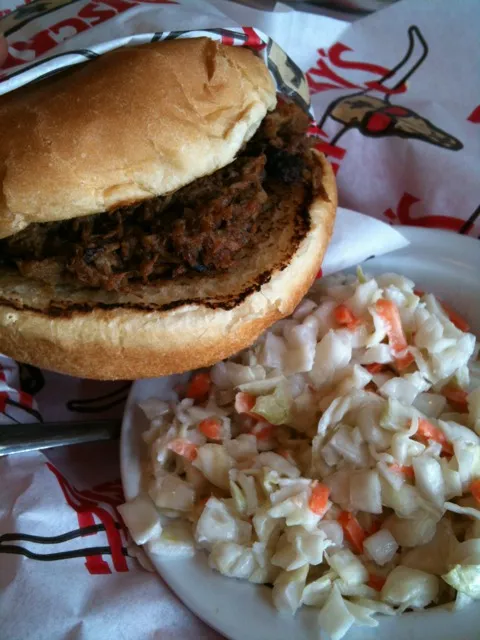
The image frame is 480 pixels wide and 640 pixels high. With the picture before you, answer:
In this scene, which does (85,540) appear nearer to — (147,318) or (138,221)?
(147,318)

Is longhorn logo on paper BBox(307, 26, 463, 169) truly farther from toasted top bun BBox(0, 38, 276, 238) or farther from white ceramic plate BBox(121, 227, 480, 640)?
white ceramic plate BBox(121, 227, 480, 640)

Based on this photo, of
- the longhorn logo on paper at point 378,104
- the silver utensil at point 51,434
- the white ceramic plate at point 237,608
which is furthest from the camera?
the longhorn logo on paper at point 378,104

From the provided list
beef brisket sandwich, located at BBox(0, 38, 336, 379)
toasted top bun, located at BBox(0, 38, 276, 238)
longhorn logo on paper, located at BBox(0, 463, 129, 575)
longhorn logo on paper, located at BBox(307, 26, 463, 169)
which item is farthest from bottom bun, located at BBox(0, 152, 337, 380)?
longhorn logo on paper, located at BBox(307, 26, 463, 169)

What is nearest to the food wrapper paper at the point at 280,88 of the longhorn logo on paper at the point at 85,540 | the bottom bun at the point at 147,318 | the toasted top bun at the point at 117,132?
the longhorn logo on paper at the point at 85,540

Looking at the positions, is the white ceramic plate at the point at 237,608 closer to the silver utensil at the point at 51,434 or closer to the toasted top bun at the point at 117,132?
the silver utensil at the point at 51,434

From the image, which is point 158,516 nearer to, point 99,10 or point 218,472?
point 218,472

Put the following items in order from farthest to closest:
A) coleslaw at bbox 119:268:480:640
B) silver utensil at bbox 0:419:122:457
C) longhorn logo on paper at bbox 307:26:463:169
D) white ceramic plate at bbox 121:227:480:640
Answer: longhorn logo on paper at bbox 307:26:463:169, silver utensil at bbox 0:419:122:457, coleslaw at bbox 119:268:480:640, white ceramic plate at bbox 121:227:480:640
